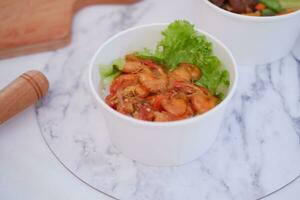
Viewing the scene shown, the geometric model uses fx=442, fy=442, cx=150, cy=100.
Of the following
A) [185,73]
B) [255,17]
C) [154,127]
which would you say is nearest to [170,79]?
[185,73]

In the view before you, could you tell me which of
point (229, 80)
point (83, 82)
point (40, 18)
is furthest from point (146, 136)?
point (40, 18)

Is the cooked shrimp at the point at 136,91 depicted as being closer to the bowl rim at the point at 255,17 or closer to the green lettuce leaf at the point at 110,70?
the green lettuce leaf at the point at 110,70

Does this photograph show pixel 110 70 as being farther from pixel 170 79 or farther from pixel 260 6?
pixel 260 6

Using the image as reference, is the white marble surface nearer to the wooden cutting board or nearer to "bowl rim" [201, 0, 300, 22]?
the wooden cutting board

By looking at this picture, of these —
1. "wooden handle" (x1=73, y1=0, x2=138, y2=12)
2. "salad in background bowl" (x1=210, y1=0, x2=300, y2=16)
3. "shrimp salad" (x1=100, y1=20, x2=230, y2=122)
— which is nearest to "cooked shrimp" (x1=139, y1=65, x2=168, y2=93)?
"shrimp salad" (x1=100, y1=20, x2=230, y2=122)

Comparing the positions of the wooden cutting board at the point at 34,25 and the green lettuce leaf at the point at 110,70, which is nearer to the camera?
the green lettuce leaf at the point at 110,70

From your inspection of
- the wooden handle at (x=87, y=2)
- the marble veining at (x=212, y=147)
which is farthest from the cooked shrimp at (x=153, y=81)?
the wooden handle at (x=87, y=2)
